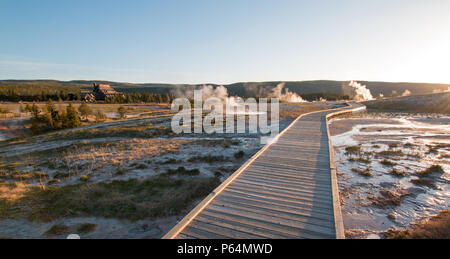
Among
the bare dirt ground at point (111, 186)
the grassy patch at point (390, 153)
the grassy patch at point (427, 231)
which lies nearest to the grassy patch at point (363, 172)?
the grassy patch at point (427, 231)

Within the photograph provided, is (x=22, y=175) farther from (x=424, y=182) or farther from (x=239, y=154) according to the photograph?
(x=424, y=182)

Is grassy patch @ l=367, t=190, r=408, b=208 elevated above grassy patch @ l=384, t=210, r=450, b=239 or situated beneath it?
elevated above

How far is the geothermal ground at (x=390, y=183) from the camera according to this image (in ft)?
19.6

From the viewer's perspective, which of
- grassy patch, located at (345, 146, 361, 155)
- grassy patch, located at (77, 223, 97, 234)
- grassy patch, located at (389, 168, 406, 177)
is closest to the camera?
grassy patch, located at (77, 223, 97, 234)

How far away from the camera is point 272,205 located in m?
5.20

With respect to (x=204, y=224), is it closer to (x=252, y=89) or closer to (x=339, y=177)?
(x=339, y=177)

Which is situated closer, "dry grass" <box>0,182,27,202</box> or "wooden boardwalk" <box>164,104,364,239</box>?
"wooden boardwalk" <box>164,104,364,239</box>

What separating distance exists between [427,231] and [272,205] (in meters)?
4.14

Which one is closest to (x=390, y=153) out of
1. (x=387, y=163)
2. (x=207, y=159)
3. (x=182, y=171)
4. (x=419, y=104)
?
(x=387, y=163)

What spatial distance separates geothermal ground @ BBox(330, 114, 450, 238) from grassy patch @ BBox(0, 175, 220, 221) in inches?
192

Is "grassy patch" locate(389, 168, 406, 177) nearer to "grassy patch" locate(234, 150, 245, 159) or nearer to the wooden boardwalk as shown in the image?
the wooden boardwalk

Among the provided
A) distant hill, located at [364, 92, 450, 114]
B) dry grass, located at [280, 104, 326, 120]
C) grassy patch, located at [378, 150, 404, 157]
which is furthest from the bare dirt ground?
distant hill, located at [364, 92, 450, 114]

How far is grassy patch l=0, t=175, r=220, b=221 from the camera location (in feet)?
21.0
